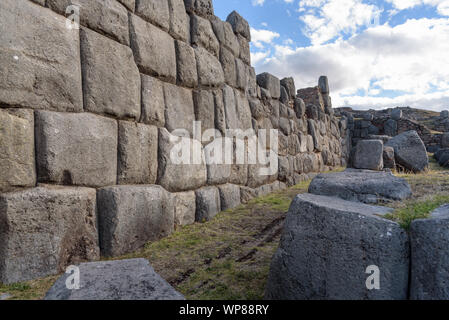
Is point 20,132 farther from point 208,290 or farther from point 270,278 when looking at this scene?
point 270,278

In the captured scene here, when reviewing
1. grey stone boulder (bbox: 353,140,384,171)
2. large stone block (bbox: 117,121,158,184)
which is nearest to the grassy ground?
large stone block (bbox: 117,121,158,184)

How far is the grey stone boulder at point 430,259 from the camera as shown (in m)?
1.34

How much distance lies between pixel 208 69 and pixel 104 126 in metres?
2.20

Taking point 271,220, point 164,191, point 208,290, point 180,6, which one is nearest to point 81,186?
point 164,191

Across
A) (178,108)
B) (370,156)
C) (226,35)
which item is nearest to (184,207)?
(178,108)

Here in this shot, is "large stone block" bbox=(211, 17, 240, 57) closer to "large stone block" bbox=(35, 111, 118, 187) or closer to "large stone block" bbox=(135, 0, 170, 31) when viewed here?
"large stone block" bbox=(135, 0, 170, 31)

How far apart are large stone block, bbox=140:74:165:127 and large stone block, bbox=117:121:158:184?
0.12m

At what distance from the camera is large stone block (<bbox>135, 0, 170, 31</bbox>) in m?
3.43

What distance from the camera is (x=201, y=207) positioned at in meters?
4.06

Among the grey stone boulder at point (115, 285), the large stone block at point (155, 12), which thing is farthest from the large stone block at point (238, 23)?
the grey stone boulder at point (115, 285)

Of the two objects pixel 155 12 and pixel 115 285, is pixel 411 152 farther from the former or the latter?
pixel 115 285

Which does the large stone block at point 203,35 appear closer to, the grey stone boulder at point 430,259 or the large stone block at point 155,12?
the large stone block at point 155,12

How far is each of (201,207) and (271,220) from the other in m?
0.97

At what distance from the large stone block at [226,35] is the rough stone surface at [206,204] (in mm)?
2598
